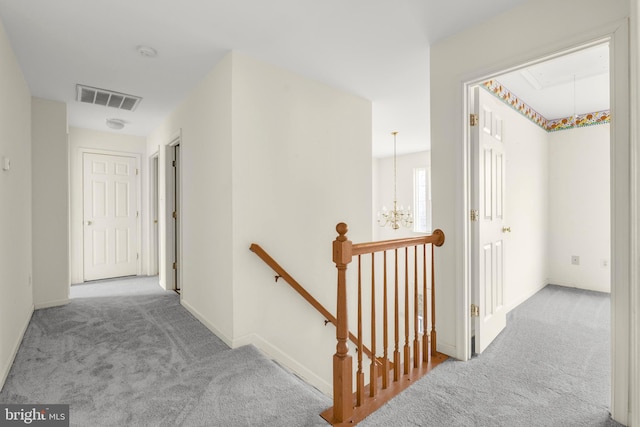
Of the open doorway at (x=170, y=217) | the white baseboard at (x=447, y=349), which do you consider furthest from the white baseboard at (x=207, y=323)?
the white baseboard at (x=447, y=349)

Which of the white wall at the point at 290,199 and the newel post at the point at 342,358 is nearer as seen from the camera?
the newel post at the point at 342,358

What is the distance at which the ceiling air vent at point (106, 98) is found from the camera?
10.8 feet

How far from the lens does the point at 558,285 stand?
4398 mm

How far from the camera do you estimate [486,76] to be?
2.15m

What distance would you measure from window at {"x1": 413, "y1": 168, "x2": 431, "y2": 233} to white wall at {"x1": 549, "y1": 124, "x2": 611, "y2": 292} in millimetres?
2801

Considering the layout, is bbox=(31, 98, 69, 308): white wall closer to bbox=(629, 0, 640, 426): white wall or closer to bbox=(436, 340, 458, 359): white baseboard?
bbox=(436, 340, 458, 359): white baseboard

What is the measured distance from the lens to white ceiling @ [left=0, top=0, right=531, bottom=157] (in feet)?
6.66

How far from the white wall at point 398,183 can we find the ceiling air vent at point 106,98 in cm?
495

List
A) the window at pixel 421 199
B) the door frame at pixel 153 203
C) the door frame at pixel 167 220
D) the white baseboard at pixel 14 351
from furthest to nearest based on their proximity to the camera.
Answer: the window at pixel 421 199
the door frame at pixel 153 203
the door frame at pixel 167 220
the white baseboard at pixel 14 351

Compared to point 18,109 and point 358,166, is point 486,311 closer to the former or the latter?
point 358,166

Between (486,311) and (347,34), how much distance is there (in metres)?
2.36

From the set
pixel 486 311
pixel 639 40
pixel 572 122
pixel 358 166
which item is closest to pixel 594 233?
pixel 572 122

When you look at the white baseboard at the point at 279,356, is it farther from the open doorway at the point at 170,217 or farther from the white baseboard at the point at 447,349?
the open doorway at the point at 170,217

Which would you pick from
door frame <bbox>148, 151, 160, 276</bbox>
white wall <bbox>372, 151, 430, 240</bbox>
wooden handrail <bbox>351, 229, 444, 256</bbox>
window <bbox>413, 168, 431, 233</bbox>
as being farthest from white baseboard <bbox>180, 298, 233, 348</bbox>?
window <bbox>413, 168, 431, 233</bbox>
